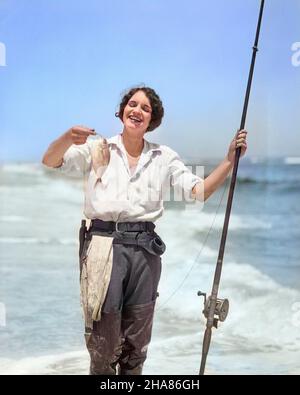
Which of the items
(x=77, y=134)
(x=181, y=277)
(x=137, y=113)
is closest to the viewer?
(x=77, y=134)

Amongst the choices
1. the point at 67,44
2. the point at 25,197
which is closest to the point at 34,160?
the point at 25,197

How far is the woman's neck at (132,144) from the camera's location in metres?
1.88

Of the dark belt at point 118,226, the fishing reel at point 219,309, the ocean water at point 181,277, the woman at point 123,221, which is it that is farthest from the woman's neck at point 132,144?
the ocean water at point 181,277

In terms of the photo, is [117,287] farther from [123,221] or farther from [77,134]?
[77,134]

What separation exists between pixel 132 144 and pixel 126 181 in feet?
0.46

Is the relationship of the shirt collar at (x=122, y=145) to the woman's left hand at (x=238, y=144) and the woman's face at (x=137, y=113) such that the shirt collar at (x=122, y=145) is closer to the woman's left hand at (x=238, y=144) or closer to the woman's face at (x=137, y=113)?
the woman's face at (x=137, y=113)

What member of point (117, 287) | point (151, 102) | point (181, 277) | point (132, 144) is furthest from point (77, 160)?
point (181, 277)

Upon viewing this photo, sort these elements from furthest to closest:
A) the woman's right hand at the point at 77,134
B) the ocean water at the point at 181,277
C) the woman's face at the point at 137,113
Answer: the ocean water at the point at 181,277 → the woman's face at the point at 137,113 → the woman's right hand at the point at 77,134

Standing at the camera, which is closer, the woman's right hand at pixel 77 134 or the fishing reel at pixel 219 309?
the woman's right hand at pixel 77 134

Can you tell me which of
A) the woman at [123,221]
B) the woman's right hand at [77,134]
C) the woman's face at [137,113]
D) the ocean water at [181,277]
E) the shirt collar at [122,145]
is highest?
the woman's face at [137,113]

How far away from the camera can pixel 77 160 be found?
6.03ft

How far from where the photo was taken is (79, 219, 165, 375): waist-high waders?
5.83 ft

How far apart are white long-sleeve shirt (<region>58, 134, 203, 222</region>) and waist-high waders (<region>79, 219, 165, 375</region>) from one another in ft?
0.16

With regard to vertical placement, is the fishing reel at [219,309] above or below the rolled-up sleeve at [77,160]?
below
